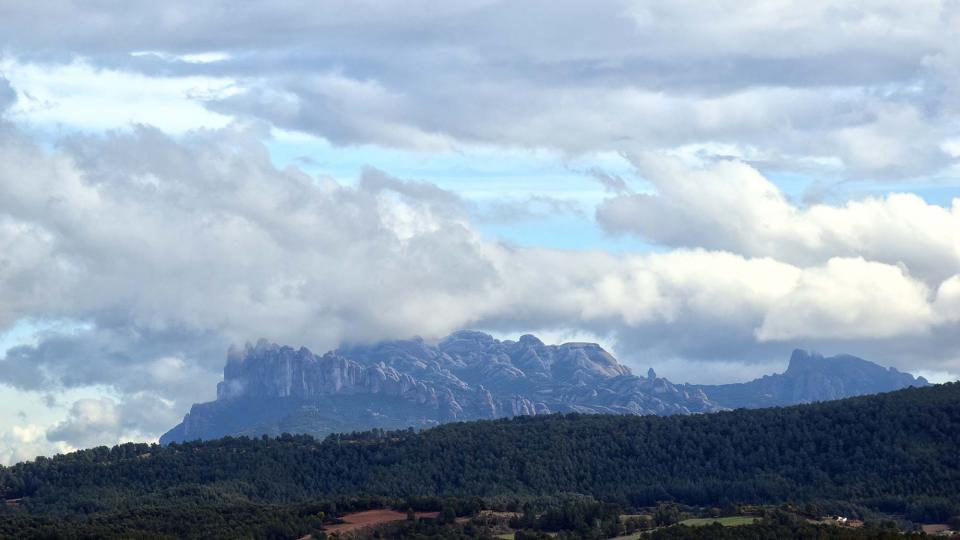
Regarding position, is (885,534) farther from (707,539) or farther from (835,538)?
(707,539)

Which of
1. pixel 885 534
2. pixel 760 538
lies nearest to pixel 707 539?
pixel 760 538

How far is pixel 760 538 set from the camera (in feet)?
652

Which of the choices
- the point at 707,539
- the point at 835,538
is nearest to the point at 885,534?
the point at 835,538

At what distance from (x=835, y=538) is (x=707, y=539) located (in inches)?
627

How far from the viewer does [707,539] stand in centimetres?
19988

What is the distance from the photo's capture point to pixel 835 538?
7751 inches

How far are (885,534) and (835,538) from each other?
6.52 m

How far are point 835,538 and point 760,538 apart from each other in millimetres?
9275

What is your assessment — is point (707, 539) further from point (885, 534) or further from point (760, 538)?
point (885, 534)

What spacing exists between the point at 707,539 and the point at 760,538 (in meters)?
6.65

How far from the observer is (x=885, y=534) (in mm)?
197625
